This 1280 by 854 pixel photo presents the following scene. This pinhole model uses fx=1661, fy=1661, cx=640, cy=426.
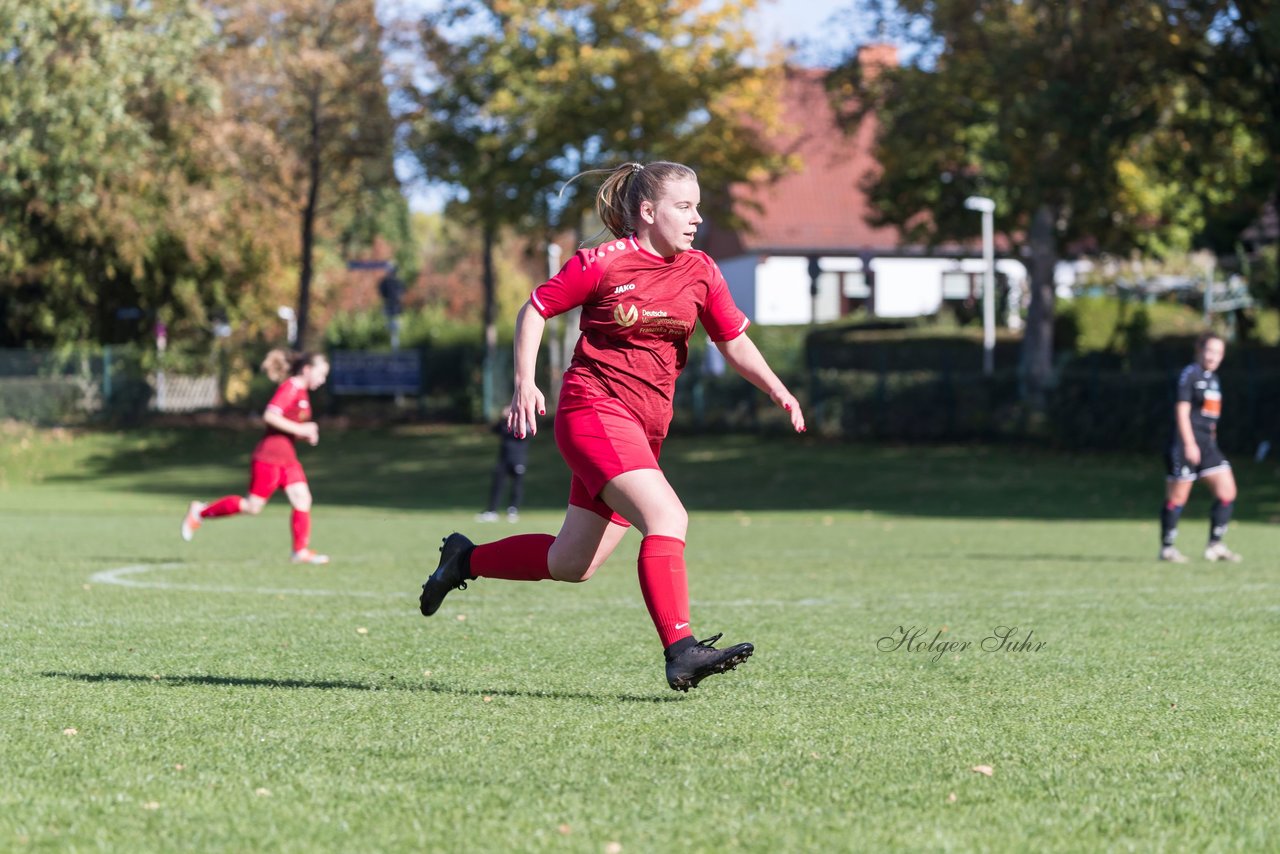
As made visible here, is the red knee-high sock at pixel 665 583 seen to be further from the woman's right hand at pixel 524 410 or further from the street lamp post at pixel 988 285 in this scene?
the street lamp post at pixel 988 285

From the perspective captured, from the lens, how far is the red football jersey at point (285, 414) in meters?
13.1

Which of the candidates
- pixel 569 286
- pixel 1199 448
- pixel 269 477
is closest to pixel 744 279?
pixel 1199 448

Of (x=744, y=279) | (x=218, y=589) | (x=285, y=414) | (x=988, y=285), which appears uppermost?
(x=744, y=279)

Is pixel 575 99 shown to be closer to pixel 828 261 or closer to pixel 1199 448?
pixel 1199 448

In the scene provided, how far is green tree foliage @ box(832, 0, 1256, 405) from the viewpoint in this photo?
87.1 ft

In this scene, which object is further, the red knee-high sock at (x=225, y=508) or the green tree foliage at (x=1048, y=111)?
the green tree foliage at (x=1048, y=111)

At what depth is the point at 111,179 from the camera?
37812mm

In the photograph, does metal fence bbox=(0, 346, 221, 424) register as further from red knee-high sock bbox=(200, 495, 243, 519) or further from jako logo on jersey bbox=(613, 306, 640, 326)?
jako logo on jersey bbox=(613, 306, 640, 326)

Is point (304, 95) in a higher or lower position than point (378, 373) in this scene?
higher

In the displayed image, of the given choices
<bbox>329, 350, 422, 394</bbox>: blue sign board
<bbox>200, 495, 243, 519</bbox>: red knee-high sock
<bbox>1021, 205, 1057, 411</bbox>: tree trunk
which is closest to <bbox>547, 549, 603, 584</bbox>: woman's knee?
<bbox>200, 495, 243, 519</bbox>: red knee-high sock

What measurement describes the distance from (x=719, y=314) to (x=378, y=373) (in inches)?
1411

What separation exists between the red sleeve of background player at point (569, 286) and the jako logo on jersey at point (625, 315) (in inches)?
4.9

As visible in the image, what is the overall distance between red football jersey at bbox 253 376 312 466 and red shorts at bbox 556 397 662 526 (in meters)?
7.48

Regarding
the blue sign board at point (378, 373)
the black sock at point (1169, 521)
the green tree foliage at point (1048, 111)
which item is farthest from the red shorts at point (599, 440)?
the blue sign board at point (378, 373)
